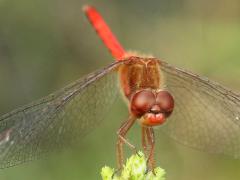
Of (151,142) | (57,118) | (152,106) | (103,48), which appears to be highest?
(103,48)

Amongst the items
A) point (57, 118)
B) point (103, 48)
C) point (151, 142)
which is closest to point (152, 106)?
point (151, 142)

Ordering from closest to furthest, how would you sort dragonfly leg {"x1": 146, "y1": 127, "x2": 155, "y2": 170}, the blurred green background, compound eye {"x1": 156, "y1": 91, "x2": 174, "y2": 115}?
dragonfly leg {"x1": 146, "y1": 127, "x2": 155, "y2": 170} → compound eye {"x1": 156, "y1": 91, "x2": 174, "y2": 115} → the blurred green background

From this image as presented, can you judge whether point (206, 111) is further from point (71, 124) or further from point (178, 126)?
point (71, 124)

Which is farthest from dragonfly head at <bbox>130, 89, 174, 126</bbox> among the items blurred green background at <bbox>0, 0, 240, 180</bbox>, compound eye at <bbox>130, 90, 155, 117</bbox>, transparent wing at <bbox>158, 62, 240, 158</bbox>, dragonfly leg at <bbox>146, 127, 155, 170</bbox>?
blurred green background at <bbox>0, 0, 240, 180</bbox>

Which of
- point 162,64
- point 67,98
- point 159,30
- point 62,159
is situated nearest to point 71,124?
point 67,98

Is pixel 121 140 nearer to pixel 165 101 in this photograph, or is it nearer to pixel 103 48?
pixel 165 101

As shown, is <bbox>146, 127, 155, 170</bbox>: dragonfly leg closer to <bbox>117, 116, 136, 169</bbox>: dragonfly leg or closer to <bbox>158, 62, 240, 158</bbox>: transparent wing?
<bbox>117, 116, 136, 169</bbox>: dragonfly leg
